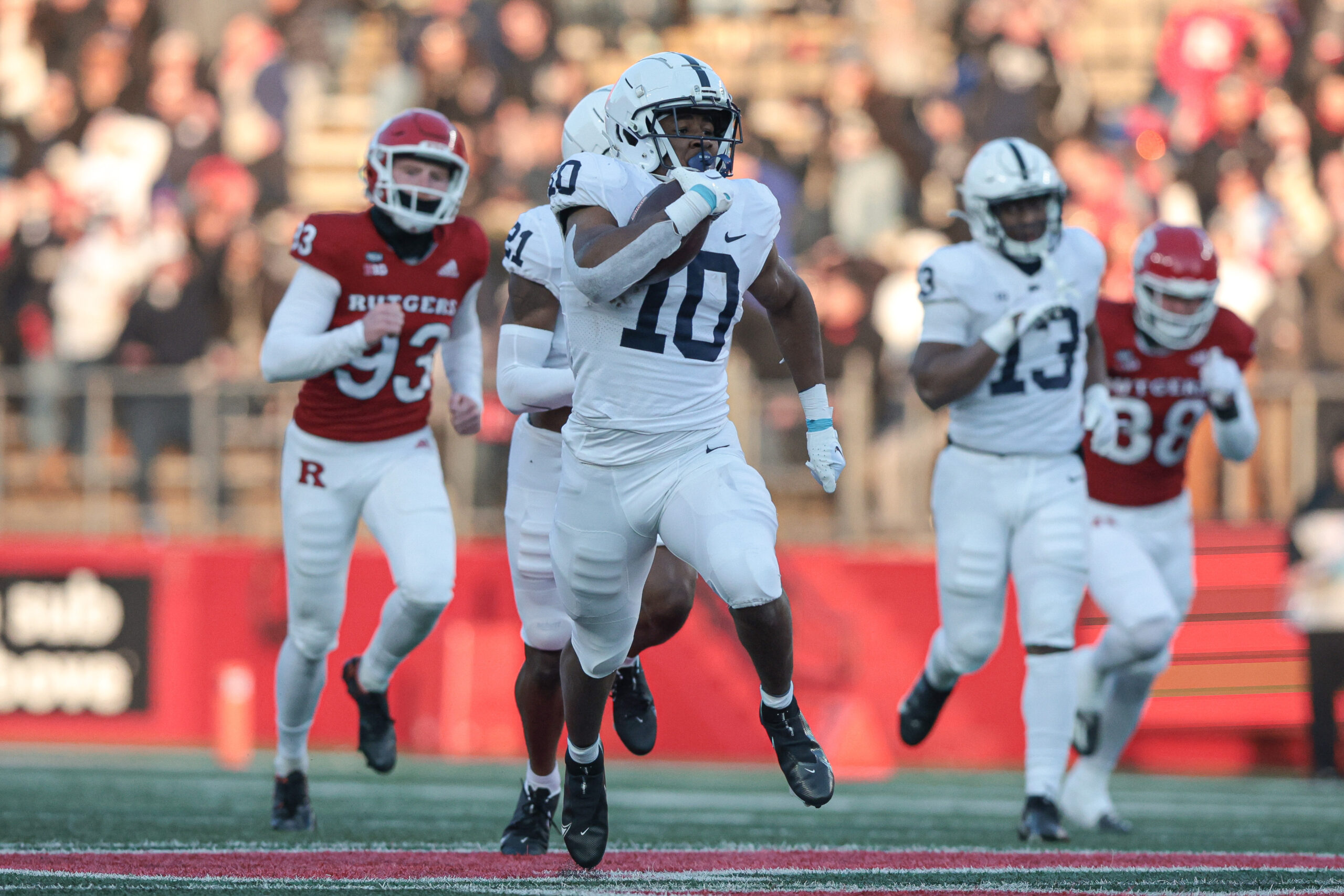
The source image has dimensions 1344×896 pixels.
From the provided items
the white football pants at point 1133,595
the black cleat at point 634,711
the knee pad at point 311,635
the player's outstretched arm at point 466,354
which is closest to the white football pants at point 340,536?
the knee pad at point 311,635

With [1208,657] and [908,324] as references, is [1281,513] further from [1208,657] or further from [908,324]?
[908,324]

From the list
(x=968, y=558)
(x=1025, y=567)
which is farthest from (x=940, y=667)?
(x=1025, y=567)

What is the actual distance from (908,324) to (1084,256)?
4.45 m

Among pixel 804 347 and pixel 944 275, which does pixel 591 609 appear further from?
pixel 944 275

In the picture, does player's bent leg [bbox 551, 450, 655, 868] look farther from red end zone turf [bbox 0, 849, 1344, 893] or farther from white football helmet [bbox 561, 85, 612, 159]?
white football helmet [bbox 561, 85, 612, 159]

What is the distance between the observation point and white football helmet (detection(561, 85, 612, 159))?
17.4 ft

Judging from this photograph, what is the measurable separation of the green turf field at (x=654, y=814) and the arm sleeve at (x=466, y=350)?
4.66ft

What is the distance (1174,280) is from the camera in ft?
21.7

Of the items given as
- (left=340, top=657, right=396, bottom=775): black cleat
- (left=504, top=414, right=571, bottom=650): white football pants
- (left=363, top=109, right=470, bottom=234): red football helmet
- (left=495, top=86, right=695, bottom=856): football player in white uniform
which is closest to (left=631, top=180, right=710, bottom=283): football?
(left=495, top=86, right=695, bottom=856): football player in white uniform

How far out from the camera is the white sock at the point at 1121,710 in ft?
22.4

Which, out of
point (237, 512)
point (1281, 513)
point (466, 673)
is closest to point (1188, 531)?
point (1281, 513)

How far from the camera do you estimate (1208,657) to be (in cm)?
962

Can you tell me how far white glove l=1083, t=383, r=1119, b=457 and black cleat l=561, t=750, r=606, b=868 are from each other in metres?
2.11

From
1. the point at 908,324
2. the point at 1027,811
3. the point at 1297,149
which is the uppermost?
the point at 1297,149
